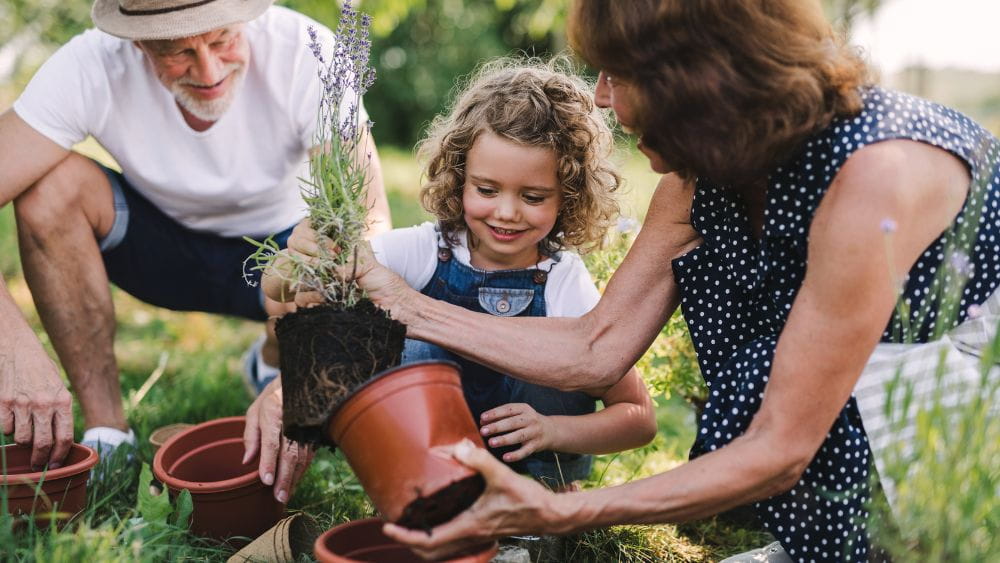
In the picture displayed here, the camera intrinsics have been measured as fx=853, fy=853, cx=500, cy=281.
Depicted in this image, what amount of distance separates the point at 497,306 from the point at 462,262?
0.17 meters

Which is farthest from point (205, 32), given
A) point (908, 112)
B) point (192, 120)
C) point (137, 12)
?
point (908, 112)

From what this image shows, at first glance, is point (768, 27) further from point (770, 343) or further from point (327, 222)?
point (327, 222)


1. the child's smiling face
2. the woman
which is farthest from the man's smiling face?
the woman

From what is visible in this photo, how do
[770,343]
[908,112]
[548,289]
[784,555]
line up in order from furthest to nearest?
[548,289], [784,555], [770,343], [908,112]

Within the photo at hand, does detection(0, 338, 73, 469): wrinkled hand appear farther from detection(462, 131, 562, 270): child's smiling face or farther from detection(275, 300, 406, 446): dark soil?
detection(462, 131, 562, 270): child's smiling face

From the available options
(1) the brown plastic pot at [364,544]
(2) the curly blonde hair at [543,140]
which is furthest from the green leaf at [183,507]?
(2) the curly blonde hair at [543,140]

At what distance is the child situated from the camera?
Answer: 7.88 ft

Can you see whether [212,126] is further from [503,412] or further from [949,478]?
[949,478]

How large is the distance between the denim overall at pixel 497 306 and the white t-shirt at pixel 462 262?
2 cm

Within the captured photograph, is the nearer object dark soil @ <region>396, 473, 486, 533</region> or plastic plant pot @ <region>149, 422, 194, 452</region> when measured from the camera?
dark soil @ <region>396, 473, 486, 533</region>

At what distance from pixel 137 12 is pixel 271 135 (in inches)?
24.2

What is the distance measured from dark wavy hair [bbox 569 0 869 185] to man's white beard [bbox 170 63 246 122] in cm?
156

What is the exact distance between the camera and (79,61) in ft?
9.54

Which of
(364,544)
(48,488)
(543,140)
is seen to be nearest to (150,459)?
(48,488)
